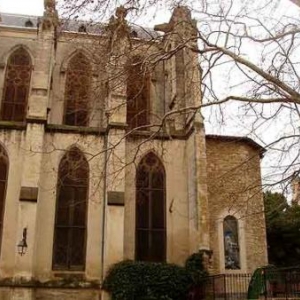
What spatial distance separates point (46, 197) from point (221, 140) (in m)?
7.81

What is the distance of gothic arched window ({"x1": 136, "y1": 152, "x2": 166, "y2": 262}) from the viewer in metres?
20.6

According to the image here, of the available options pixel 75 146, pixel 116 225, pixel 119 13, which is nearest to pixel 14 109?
pixel 75 146

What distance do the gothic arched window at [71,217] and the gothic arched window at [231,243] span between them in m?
5.64

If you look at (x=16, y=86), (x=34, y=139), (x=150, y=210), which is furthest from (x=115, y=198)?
(x=16, y=86)

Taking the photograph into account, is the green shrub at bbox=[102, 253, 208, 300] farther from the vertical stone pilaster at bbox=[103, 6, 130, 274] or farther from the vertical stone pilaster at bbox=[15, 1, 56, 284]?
the vertical stone pilaster at bbox=[15, 1, 56, 284]

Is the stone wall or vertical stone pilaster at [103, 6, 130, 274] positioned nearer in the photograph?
vertical stone pilaster at [103, 6, 130, 274]

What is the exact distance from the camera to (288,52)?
1122 cm

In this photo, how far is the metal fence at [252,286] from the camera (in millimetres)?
16500

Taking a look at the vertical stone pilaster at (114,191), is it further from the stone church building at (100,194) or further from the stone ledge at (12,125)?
the stone ledge at (12,125)

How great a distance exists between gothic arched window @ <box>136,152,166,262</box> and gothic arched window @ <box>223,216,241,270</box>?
249cm

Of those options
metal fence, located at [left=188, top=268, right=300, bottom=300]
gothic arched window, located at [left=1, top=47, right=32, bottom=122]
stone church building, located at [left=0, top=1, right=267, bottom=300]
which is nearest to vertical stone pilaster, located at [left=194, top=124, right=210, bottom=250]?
stone church building, located at [left=0, top=1, right=267, bottom=300]

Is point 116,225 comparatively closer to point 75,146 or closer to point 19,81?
point 75,146

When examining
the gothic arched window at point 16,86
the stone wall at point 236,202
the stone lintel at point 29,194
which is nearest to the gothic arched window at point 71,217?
the stone lintel at point 29,194

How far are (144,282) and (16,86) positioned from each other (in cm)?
1100
